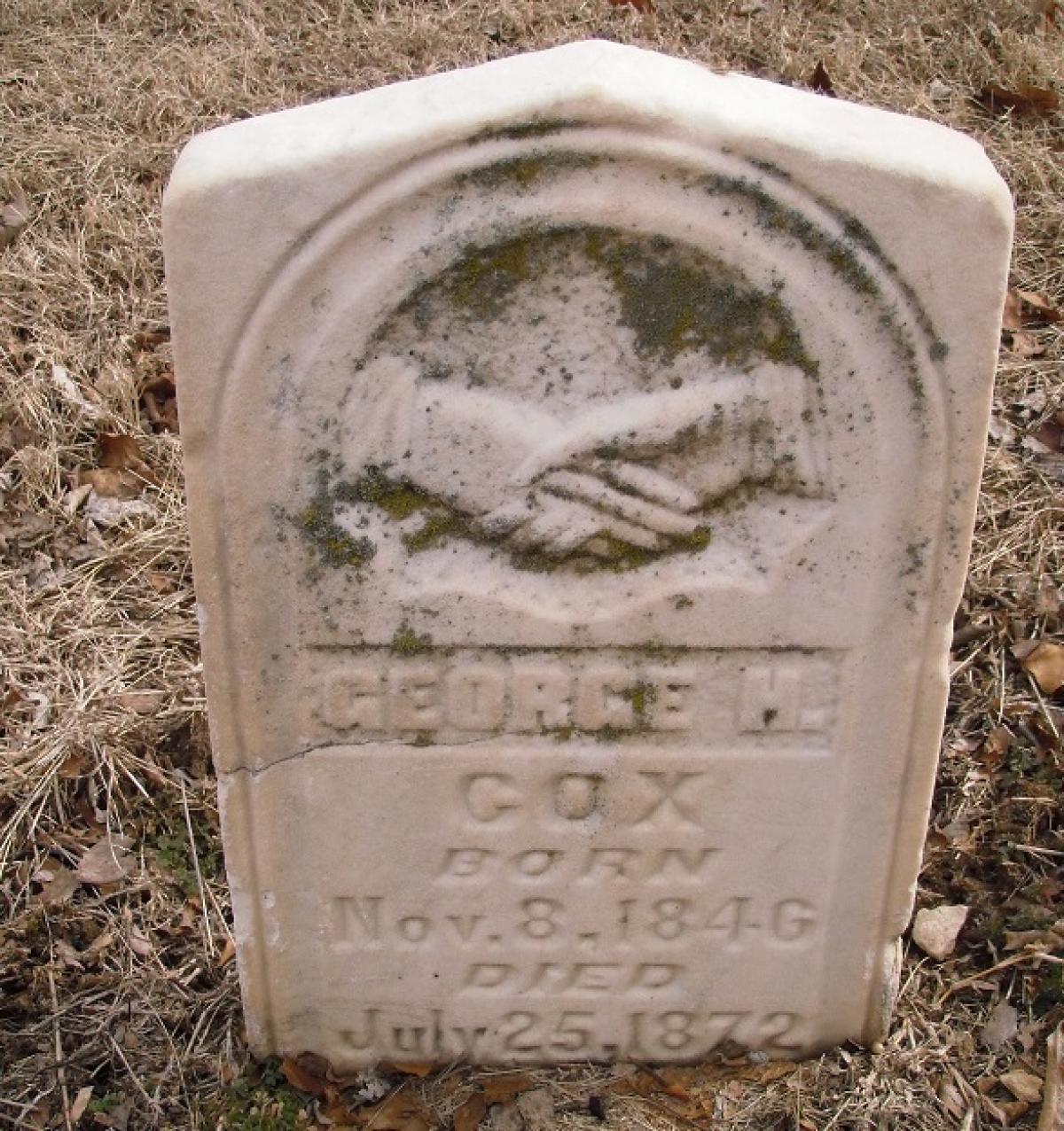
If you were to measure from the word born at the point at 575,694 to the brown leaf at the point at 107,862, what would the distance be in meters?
0.96

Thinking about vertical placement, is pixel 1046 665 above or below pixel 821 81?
below

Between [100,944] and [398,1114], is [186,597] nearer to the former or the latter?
[100,944]

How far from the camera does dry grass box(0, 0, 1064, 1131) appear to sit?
235 centimetres

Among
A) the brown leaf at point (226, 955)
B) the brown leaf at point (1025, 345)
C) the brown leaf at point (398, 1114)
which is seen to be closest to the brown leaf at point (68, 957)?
the brown leaf at point (226, 955)

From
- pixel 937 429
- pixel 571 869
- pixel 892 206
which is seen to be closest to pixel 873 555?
pixel 937 429

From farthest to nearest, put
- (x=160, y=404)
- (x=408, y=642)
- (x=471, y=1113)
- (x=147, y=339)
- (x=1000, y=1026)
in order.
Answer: (x=147, y=339), (x=160, y=404), (x=1000, y=1026), (x=471, y=1113), (x=408, y=642)

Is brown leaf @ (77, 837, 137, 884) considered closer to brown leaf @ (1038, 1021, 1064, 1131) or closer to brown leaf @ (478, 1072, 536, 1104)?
brown leaf @ (478, 1072, 536, 1104)

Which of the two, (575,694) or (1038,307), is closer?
(575,694)

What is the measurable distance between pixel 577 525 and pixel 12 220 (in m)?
3.01

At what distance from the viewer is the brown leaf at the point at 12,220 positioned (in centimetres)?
414

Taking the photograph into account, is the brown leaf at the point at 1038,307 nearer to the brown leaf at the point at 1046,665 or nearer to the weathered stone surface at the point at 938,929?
the brown leaf at the point at 1046,665

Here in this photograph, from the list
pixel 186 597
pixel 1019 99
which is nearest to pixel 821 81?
pixel 1019 99

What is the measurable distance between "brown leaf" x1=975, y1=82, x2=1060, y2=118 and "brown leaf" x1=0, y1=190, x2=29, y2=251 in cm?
313

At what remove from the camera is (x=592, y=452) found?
69.0 inches
